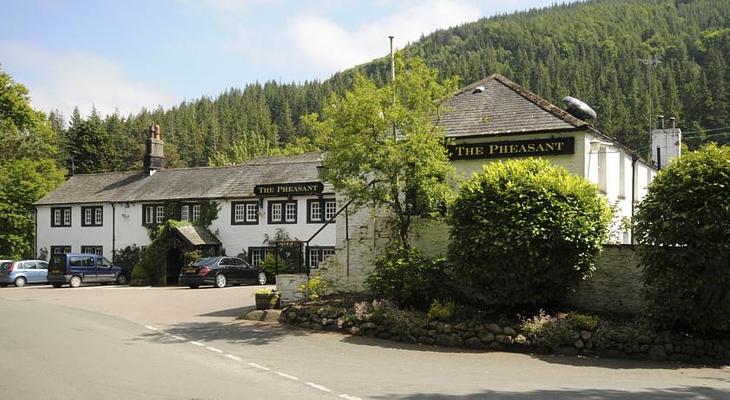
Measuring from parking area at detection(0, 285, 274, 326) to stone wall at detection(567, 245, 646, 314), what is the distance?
392 inches

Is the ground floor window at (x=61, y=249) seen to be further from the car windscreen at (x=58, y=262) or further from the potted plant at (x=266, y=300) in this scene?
the potted plant at (x=266, y=300)

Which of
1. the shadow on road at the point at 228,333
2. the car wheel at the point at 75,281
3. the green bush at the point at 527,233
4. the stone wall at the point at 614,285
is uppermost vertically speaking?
the green bush at the point at 527,233

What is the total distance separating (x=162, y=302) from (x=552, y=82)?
9292 cm

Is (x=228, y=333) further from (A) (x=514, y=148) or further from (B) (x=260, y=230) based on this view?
(B) (x=260, y=230)

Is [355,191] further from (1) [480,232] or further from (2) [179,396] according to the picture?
(2) [179,396]

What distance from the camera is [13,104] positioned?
171 feet

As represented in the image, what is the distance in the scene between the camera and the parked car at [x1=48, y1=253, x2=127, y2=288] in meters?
35.7

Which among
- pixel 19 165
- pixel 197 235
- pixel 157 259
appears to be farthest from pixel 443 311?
pixel 19 165

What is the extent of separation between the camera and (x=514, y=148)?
1883 centimetres

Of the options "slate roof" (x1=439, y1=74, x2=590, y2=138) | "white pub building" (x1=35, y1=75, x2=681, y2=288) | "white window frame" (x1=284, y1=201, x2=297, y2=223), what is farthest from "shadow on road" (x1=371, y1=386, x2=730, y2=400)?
"white window frame" (x1=284, y1=201, x2=297, y2=223)


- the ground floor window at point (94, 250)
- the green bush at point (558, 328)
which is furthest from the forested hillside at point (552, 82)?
the green bush at point (558, 328)

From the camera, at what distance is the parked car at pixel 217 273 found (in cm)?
3200

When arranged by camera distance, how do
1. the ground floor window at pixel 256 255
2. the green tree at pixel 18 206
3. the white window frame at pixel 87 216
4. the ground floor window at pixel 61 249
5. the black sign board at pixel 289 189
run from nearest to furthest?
the black sign board at pixel 289 189
the ground floor window at pixel 256 255
the white window frame at pixel 87 216
the ground floor window at pixel 61 249
the green tree at pixel 18 206

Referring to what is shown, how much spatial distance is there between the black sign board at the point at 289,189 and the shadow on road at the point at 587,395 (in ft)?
88.0
